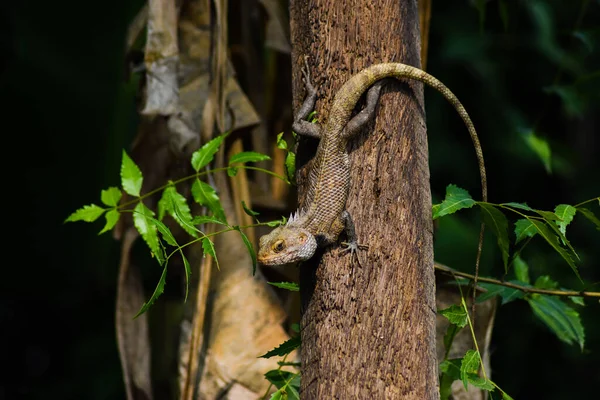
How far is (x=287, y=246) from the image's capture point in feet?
7.64

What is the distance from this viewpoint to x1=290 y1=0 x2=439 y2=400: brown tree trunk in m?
1.93

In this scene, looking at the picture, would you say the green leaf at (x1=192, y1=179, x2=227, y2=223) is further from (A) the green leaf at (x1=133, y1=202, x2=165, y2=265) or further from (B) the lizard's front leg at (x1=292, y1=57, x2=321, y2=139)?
(B) the lizard's front leg at (x1=292, y1=57, x2=321, y2=139)

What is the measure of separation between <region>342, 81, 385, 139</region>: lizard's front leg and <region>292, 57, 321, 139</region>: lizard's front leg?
0.15 meters

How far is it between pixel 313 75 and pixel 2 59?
11.7 feet

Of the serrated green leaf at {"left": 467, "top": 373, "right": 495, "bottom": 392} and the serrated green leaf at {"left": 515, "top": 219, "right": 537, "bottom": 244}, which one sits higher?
the serrated green leaf at {"left": 515, "top": 219, "right": 537, "bottom": 244}

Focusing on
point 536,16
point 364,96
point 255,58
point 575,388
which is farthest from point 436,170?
point 364,96

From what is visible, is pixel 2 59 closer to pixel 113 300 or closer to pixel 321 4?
pixel 113 300

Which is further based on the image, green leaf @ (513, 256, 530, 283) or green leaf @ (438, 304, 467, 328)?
green leaf @ (513, 256, 530, 283)

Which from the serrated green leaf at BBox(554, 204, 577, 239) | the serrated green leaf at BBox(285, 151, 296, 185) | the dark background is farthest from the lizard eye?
the dark background

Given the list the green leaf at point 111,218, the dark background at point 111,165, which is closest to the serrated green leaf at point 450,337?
the dark background at point 111,165

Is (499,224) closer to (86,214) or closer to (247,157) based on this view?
(247,157)

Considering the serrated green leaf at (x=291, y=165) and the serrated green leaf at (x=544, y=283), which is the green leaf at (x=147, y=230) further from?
the serrated green leaf at (x=544, y=283)

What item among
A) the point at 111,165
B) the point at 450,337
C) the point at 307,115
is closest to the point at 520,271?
the point at 450,337

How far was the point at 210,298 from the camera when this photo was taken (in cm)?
297
